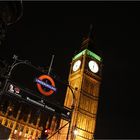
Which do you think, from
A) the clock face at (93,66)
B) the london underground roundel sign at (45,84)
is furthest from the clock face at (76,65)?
the london underground roundel sign at (45,84)

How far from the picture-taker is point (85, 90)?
5019 centimetres

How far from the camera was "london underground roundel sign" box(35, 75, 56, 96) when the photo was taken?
43.1 feet

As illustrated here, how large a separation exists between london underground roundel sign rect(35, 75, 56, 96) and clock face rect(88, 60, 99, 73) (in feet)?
126

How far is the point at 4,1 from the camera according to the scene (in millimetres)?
4812

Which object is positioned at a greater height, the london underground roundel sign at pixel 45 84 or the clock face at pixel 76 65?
the clock face at pixel 76 65

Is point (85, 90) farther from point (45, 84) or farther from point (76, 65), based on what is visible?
point (45, 84)

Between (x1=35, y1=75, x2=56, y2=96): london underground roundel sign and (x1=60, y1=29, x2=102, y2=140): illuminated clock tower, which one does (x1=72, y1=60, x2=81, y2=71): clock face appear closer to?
(x1=60, y1=29, x2=102, y2=140): illuminated clock tower

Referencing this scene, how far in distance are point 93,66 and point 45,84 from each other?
3949 cm

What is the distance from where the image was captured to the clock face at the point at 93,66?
51781mm

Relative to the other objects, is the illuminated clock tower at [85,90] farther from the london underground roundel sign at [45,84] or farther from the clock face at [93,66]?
the london underground roundel sign at [45,84]

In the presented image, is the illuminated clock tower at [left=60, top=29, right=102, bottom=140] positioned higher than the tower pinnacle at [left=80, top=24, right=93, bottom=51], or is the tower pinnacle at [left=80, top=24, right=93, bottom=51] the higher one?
the tower pinnacle at [left=80, top=24, right=93, bottom=51]

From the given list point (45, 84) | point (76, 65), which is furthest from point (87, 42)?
point (45, 84)

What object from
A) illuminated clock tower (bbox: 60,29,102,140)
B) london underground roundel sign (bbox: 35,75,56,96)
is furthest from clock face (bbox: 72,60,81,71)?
london underground roundel sign (bbox: 35,75,56,96)

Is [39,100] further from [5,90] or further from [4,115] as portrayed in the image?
[4,115]
